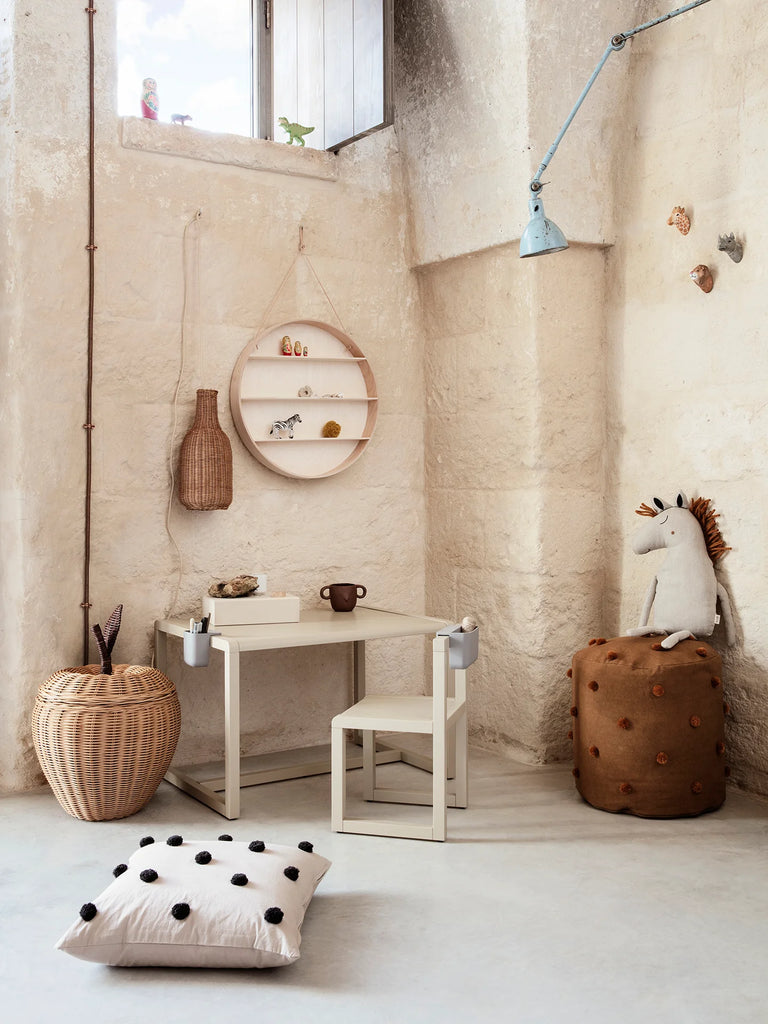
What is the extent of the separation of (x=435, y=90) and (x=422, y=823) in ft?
9.80

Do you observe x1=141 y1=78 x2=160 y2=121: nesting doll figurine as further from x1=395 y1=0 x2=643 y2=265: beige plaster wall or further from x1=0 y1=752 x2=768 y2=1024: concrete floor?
x1=0 y1=752 x2=768 y2=1024: concrete floor

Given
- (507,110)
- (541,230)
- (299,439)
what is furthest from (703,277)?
(299,439)

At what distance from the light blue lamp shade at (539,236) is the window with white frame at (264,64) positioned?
31.8 inches

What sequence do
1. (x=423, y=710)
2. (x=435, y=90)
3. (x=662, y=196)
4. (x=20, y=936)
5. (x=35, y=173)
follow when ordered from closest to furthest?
1. (x=20, y=936)
2. (x=423, y=710)
3. (x=35, y=173)
4. (x=662, y=196)
5. (x=435, y=90)

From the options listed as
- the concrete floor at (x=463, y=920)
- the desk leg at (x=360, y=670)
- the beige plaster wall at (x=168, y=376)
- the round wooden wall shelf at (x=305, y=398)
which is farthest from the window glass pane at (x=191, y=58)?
the concrete floor at (x=463, y=920)

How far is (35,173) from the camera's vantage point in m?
3.63

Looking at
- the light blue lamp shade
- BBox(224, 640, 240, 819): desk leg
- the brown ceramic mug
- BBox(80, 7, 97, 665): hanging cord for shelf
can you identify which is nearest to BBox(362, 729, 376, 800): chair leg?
BBox(224, 640, 240, 819): desk leg

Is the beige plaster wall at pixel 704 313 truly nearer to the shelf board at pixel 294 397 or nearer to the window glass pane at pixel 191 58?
the shelf board at pixel 294 397

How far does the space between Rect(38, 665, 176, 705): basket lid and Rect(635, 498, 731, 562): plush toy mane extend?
2033 millimetres

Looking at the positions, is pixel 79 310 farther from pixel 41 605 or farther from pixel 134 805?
pixel 134 805

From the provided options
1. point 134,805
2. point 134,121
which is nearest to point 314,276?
point 134,121

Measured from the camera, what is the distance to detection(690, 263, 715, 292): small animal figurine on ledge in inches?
143

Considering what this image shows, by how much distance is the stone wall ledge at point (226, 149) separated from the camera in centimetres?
388

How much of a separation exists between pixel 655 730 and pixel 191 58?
3250mm
